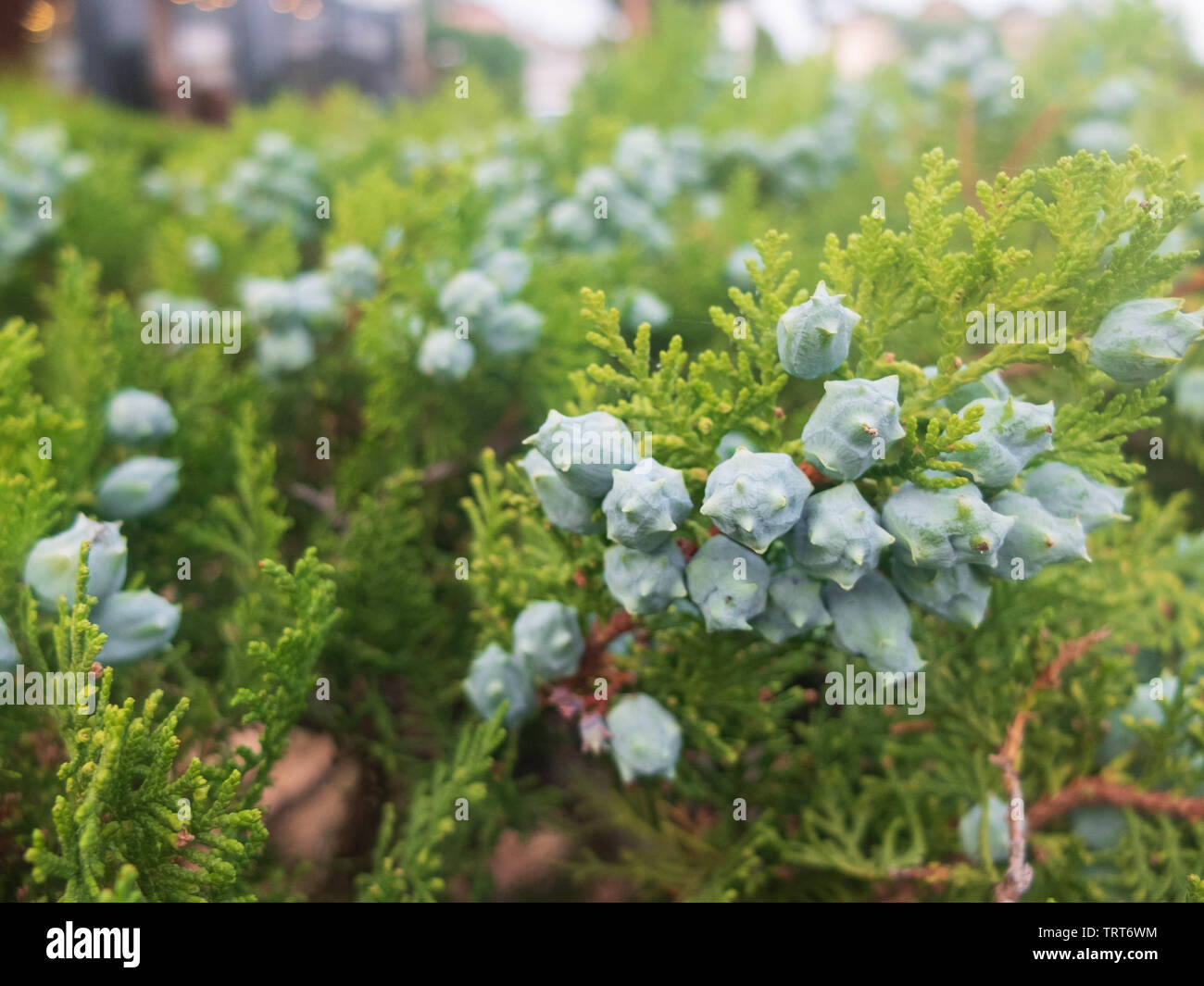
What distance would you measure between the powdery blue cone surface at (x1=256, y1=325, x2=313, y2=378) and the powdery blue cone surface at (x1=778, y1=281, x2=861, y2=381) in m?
0.73

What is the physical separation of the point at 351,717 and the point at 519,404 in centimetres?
46

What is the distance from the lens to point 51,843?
714 millimetres

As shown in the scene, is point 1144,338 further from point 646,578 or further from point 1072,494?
point 646,578

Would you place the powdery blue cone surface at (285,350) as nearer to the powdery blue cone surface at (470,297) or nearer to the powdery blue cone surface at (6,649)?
the powdery blue cone surface at (470,297)

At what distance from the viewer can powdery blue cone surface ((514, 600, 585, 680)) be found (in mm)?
682

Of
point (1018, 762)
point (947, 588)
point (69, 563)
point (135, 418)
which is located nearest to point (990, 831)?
point (1018, 762)

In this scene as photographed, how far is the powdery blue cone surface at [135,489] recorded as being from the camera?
0.82 meters

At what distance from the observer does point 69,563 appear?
0.64 meters

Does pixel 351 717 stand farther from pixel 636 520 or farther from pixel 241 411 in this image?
pixel 636 520

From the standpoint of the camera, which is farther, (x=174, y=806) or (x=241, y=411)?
(x=241, y=411)

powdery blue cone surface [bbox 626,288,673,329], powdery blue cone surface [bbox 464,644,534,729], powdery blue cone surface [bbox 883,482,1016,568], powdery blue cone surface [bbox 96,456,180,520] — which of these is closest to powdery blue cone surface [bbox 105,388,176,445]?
powdery blue cone surface [bbox 96,456,180,520]

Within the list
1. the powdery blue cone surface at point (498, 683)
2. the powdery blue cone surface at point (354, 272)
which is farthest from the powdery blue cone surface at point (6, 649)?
the powdery blue cone surface at point (354, 272)

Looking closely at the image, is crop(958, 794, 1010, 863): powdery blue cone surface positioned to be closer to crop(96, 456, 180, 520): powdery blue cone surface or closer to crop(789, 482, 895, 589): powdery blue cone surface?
crop(789, 482, 895, 589): powdery blue cone surface
